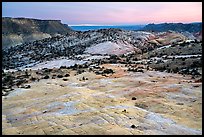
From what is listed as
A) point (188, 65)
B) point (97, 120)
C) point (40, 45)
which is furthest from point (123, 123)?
point (40, 45)

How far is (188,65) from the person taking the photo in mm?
51969

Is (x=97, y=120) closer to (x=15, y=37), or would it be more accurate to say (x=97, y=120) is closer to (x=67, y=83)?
(x=67, y=83)

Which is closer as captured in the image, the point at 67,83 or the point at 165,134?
the point at 165,134

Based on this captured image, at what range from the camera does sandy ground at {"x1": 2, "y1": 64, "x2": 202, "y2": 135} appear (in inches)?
880

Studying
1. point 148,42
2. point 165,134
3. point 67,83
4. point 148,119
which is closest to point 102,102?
point 148,119

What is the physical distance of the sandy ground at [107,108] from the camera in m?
22.3

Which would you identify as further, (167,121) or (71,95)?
(71,95)

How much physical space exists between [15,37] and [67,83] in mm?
161032

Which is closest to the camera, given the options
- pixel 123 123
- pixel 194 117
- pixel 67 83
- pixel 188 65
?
pixel 123 123

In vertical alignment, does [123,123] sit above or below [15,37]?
above

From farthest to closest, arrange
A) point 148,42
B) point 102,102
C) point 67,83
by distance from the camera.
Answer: point 148,42
point 67,83
point 102,102

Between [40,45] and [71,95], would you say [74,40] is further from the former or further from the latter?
[71,95]

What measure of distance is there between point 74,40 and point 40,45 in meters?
12.6

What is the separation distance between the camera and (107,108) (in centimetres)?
2709
